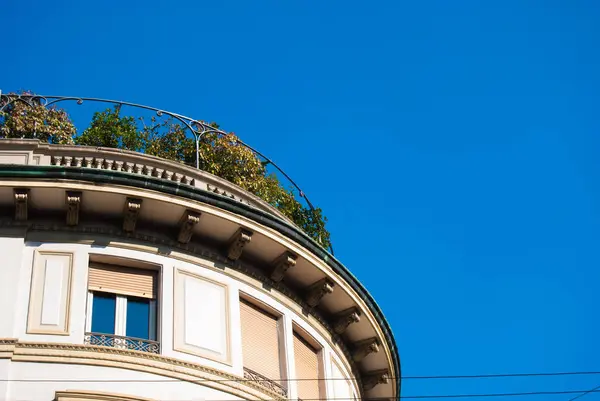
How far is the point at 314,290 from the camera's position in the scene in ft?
83.2

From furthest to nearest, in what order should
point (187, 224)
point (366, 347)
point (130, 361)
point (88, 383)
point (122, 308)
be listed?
point (366, 347), point (187, 224), point (122, 308), point (130, 361), point (88, 383)

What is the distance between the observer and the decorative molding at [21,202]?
897 inches

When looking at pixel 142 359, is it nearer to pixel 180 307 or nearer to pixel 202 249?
pixel 180 307

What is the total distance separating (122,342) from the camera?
72.2ft

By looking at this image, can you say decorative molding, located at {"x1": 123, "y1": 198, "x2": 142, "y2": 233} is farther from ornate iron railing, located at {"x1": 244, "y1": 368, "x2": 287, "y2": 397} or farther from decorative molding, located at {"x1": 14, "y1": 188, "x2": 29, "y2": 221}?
ornate iron railing, located at {"x1": 244, "y1": 368, "x2": 287, "y2": 397}

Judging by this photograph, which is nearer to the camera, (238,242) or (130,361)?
(130,361)

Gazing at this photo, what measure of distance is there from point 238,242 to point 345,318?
10.7ft

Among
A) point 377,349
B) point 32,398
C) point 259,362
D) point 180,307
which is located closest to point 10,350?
point 32,398

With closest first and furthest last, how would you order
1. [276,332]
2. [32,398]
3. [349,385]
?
1. [32,398]
2. [276,332]
3. [349,385]

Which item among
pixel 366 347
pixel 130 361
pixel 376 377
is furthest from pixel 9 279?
pixel 376 377

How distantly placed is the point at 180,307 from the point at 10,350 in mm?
3166

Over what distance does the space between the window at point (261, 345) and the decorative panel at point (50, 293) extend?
11.1ft

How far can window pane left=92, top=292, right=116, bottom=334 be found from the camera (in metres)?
22.2

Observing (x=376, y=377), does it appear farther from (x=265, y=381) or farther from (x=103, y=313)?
(x=103, y=313)
